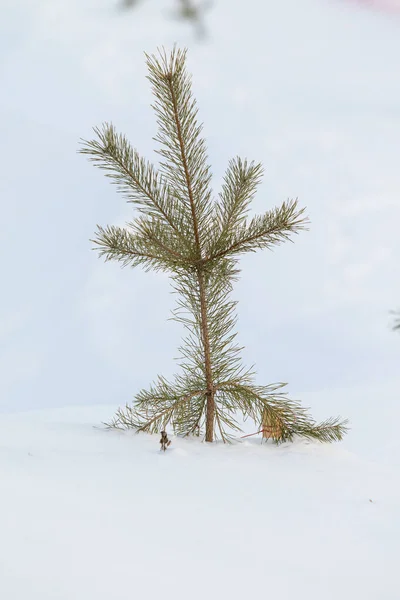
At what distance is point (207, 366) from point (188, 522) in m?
1.22

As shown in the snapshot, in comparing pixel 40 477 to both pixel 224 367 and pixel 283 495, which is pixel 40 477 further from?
pixel 224 367

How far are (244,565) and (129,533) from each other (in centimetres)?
36

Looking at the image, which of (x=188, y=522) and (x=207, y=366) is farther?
(x=207, y=366)

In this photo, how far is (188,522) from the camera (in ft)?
6.57

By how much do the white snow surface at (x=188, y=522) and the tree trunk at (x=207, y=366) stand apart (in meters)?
0.19

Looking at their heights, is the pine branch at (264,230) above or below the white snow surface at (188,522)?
above

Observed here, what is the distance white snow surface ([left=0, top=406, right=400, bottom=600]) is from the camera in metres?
1.62

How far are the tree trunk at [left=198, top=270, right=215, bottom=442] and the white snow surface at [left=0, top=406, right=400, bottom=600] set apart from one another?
7.5 inches

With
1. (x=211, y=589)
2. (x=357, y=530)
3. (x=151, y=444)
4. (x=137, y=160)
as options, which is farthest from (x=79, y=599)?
(x=137, y=160)

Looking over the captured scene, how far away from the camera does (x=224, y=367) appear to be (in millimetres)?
3170

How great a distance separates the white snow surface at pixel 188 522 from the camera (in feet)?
5.31

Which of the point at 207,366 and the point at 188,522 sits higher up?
the point at 207,366

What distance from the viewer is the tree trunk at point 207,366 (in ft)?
10.4

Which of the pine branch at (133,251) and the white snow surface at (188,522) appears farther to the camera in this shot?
the pine branch at (133,251)
